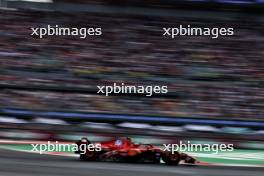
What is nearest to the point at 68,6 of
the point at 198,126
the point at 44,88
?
the point at 44,88

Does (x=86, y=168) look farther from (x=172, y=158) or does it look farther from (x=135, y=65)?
(x=135, y=65)

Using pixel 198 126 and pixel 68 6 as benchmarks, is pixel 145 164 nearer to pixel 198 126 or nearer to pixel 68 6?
pixel 198 126

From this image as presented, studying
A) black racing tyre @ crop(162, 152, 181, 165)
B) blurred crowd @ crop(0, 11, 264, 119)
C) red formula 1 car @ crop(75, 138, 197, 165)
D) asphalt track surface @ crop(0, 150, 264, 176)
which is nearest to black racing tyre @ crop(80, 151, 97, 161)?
red formula 1 car @ crop(75, 138, 197, 165)

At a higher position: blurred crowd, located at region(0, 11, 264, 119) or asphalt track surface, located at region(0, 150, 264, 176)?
blurred crowd, located at region(0, 11, 264, 119)

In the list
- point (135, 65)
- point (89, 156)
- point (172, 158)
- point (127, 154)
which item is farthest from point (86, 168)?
point (135, 65)

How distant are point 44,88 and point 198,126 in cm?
463

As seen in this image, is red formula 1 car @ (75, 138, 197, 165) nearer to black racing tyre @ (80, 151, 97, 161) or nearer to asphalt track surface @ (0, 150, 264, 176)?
black racing tyre @ (80, 151, 97, 161)

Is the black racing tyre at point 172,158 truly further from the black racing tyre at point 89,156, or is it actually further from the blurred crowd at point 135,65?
the blurred crowd at point 135,65

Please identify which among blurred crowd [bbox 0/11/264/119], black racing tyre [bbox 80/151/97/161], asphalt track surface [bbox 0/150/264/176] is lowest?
asphalt track surface [bbox 0/150/264/176]

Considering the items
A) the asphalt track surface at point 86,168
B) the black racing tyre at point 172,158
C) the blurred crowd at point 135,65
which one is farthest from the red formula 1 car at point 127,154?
the blurred crowd at point 135,65

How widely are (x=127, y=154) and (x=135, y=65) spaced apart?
6322mm

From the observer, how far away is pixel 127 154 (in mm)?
10812

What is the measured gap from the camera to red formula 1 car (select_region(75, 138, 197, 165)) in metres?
10.8

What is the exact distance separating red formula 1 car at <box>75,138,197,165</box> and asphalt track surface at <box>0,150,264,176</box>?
0.18 meters
